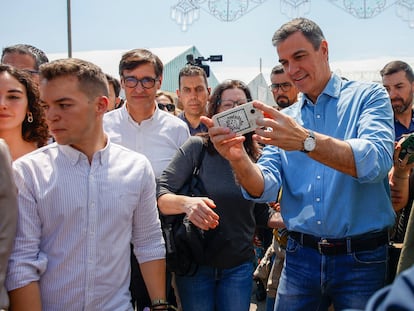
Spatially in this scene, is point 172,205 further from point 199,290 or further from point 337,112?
point 337,112

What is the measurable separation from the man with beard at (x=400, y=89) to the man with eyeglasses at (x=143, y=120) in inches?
84.8

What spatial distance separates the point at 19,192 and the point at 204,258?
1.17 meters

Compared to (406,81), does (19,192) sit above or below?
below

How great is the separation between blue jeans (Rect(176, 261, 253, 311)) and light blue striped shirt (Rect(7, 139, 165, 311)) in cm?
71

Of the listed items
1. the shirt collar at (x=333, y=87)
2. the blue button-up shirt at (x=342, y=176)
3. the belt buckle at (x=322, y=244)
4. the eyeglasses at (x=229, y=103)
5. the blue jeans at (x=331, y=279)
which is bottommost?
the blue jeans at (x=331, y=279)

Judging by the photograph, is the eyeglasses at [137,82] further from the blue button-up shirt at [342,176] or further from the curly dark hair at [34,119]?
the blue button-up shirt at [342,176]

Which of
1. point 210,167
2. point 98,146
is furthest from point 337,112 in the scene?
point 98,146

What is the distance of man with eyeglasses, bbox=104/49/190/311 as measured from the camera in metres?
2.82

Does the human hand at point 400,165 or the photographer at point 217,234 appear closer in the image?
the human hand at point 400,165

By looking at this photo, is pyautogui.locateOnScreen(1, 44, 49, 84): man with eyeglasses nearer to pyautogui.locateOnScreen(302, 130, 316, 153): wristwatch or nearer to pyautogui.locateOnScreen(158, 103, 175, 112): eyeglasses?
pyautogui.locateOnScreen(158, 103, 175, 112): eyeglasses

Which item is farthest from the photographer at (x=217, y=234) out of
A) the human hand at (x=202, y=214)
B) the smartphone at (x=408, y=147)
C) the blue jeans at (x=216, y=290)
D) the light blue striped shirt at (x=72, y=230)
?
the smartphone at (x=408, y=147)

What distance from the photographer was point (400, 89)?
400 cm

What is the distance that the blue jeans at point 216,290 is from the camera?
2436mm

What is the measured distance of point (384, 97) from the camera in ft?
6.54
